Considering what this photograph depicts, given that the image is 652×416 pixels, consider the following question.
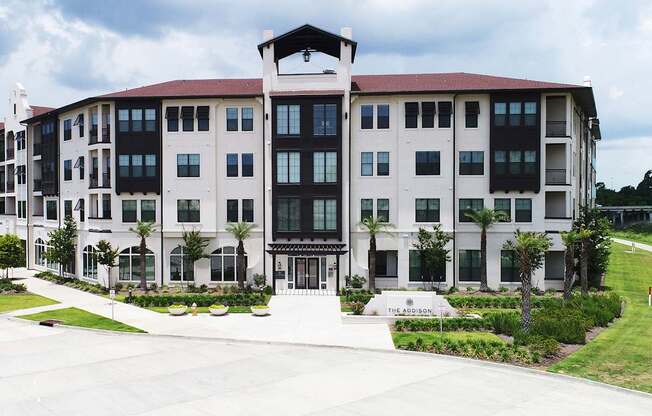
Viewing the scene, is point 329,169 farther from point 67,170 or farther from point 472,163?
point 67,170

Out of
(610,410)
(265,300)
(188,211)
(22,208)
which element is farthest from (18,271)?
(610,410)

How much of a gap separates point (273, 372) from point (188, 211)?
24283 millimetres

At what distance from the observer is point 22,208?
57.6m

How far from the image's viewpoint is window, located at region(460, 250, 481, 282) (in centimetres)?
4178

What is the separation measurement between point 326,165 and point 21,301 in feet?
77.8

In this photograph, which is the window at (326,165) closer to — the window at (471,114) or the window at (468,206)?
the window at (468,206)

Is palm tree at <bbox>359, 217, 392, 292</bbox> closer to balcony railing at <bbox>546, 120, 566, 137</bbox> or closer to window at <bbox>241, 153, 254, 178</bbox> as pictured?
window at <bbox>241, 153, 254, 178</bbox>

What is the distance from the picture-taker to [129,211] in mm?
43938

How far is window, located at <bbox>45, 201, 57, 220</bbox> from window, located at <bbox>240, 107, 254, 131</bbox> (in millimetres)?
21606

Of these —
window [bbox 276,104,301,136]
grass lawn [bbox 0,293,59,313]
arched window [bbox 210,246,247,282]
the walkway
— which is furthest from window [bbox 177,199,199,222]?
grass lawn [bbox 0,293,59,313]

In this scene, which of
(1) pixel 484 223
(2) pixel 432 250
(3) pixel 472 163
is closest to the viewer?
(2) pixel 432 250

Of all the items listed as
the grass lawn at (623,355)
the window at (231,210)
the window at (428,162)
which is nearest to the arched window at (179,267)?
the window at (231,210)

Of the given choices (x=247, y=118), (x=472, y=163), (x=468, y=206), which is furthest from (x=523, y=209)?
(x=247, y=118)

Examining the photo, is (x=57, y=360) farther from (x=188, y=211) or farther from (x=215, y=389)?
(x=188, y=211)
